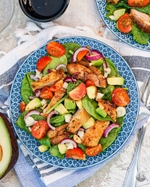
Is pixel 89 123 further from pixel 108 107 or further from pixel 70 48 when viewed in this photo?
pixel 70 48

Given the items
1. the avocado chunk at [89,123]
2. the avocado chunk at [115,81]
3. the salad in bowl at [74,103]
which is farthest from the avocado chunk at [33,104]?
the avocado chunk at [115,81]

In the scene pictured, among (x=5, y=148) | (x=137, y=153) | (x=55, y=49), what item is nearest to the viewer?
(x=5, y=148)

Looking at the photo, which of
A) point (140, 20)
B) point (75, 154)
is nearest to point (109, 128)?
point (75, 154)

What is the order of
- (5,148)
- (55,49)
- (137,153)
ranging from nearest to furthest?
1. (5,148)
2. (55,49)
3. (137,153)

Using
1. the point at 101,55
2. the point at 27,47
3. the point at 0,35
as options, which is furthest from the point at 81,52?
the point at 0,35

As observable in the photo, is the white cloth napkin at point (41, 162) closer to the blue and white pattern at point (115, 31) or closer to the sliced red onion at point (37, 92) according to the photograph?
the blue and white pattern at point (115, 31)

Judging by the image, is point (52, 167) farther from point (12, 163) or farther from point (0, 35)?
point (0, 35)

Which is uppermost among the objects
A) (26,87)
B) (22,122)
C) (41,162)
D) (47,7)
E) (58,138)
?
(47,7)

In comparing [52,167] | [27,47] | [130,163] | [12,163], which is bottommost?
[130,163]
